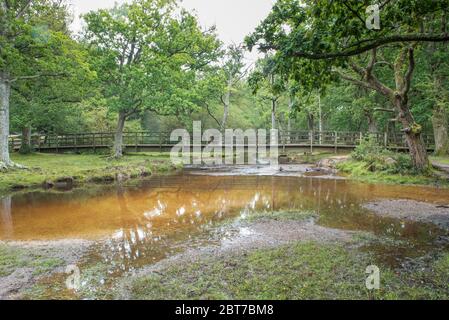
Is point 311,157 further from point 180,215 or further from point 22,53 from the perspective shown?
point 22,53

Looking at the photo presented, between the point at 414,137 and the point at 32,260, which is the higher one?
the point at 414,137

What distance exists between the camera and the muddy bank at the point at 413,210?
277 inches

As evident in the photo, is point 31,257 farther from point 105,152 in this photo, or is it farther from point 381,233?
point 105,152

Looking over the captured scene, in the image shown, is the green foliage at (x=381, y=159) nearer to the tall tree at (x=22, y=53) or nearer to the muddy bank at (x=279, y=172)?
the muddy bank at (x=279, y=172)

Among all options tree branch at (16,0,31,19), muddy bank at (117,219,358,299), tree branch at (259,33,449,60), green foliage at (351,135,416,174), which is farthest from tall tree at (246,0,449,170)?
tree branch at (16,0,31,19)

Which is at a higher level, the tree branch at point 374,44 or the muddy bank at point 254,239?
the tree branch at point 374,44

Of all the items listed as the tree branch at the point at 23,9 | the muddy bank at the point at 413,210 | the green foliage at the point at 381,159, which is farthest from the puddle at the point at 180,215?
the tree branch at the point at 23,9

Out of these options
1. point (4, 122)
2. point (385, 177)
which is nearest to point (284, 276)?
point (385, 177)

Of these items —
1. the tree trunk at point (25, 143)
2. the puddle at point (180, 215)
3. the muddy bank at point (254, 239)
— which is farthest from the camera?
the tree trunk at point (25, 143)

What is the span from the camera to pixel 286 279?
3994mm

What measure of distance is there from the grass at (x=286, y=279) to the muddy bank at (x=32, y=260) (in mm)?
1420

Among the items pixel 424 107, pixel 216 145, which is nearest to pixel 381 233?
pixel 424 107

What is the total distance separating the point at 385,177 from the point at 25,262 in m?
13.4
